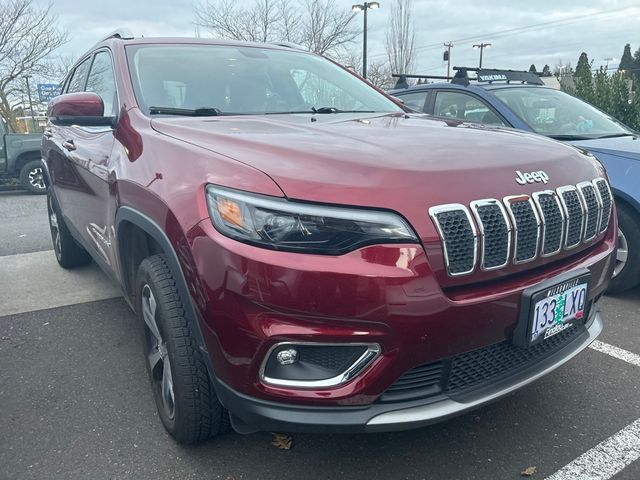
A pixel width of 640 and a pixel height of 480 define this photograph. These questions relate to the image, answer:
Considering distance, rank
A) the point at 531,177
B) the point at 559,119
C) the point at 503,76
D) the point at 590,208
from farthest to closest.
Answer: the point at 503,76 < the point at 559,119 < the point at 590,208 < the point at 531,177

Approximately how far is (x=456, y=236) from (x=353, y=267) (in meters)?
0.35

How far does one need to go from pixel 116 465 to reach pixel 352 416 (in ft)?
3.48

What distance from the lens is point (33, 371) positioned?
2902 millimetres

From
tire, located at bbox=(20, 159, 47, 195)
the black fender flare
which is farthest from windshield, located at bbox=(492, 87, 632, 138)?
tire, located at bbox=(20, 159, 47, 195)

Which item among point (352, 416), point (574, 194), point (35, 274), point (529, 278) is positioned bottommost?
point (35, 274)

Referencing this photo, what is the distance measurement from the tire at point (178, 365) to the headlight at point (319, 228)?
1.65 ft

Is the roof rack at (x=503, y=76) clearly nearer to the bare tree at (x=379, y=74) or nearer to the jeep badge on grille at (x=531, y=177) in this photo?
the jeep badge on grille at (x=531, y=177)

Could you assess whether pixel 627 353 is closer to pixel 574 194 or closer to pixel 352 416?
pixel 574 194

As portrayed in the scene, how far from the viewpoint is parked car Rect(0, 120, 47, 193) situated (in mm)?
10477

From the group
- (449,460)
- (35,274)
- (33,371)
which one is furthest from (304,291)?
(35,274)

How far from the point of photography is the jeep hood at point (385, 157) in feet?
5.49

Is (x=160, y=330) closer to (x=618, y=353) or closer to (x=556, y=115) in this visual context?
(x=618, y=353)

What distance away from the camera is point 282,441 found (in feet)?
7.39

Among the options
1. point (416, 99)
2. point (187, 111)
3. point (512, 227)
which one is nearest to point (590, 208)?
point (512, 227)
